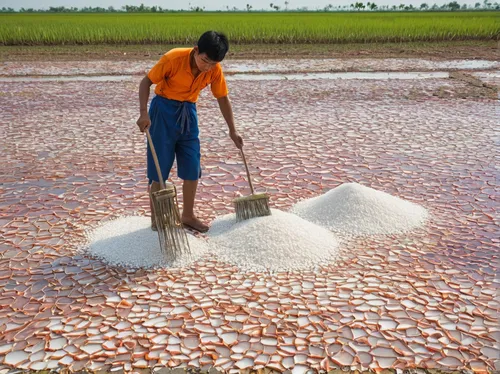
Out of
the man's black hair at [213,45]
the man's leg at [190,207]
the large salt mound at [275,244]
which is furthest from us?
the man's leg at [190,207]

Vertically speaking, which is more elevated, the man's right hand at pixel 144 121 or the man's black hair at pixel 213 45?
the man's black hair at pixel 213 45

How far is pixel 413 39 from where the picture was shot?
1684 centimetres

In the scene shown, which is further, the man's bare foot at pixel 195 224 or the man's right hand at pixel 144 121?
the man's bare foot at pixel 195 224

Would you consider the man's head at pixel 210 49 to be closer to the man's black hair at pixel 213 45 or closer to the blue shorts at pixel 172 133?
the man's black hair at pixel 213 45

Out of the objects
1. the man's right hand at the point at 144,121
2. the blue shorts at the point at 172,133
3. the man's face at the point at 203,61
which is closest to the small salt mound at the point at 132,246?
the blue shorts at the point at 172,133

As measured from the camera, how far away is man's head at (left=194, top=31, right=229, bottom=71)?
8.86ft

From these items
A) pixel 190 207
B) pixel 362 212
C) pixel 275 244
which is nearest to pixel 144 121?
pixel 190 207

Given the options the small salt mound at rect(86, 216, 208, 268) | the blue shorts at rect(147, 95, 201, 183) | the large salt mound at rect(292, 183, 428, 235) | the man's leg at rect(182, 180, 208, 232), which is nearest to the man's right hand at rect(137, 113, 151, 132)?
the blue shorts at rect(147, 95, 201, 183)

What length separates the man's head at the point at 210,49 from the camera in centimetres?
270

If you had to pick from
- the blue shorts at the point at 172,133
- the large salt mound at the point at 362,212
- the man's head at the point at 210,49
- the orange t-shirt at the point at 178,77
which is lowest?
the large salt mound at the point at 362,212

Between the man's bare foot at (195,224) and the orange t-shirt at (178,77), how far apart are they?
79cm

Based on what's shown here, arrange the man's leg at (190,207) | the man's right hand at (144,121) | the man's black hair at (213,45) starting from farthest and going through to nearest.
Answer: the man's leg at (190,207) → the man's right hand at (144,121) → the man's black hair at (213,45)

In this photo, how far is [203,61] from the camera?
109 inches

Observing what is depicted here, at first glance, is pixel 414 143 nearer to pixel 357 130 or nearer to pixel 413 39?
pixel 357 130
